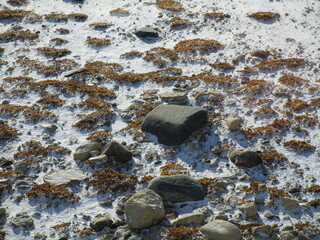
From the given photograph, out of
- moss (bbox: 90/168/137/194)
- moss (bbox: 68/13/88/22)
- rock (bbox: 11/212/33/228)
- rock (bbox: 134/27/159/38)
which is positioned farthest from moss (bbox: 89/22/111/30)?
rock (bbox: 11/212/33/228)

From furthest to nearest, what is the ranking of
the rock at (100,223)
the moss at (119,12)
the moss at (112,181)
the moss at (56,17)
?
the moss at (119,12), the moss at (56,17), the moss at (112,181), the rock at (100,223)

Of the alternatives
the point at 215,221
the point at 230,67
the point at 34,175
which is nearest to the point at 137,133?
the point at 34,175

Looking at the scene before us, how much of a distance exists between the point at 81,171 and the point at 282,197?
19.8 feet

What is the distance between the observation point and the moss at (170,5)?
2443 centimetres

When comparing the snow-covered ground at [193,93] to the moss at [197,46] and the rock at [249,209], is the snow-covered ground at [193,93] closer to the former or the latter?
the rock at [249,209]

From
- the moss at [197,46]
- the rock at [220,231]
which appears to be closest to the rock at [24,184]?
the rock at [220,231]

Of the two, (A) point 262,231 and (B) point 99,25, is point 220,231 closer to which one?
(A) point 262,231

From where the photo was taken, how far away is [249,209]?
9.55m

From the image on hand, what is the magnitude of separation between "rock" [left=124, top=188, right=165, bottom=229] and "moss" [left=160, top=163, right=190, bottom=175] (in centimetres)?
171

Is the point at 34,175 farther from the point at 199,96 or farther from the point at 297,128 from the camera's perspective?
the point at 297,128

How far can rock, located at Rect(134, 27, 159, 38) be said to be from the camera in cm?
2114

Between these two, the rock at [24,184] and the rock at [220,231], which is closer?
the rock at [220,231]

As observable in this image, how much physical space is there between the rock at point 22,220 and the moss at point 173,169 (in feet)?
13.0

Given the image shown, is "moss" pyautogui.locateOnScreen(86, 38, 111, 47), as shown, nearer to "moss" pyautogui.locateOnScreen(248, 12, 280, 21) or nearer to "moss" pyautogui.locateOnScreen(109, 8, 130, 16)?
"moss" pyautogui.locateOnScreen(109, 8, 130, 16)
